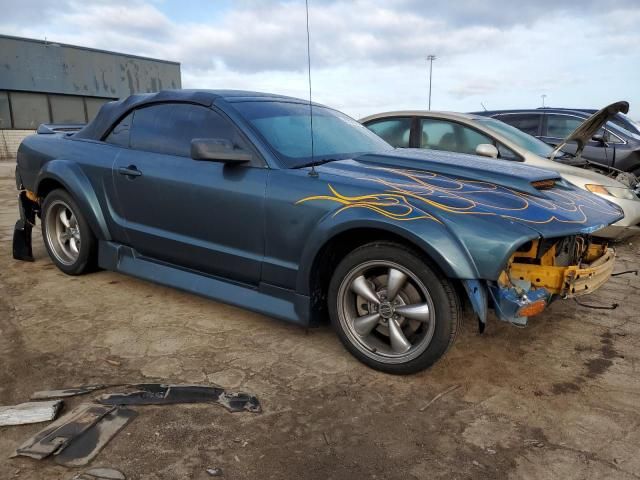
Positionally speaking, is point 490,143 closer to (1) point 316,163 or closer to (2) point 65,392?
(1) point 316,163

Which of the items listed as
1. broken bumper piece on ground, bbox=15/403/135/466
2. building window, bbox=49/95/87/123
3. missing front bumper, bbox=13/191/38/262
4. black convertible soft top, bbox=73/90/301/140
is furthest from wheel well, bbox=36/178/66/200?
building window, bbox=49/95/87/123

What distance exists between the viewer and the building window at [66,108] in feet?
69.5

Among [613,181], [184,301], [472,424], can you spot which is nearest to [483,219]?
[472,424]

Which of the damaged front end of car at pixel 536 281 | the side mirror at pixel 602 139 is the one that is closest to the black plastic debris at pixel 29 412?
the damaged front end of car at pixel 536 281

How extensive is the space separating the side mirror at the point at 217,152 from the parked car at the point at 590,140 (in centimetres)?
571

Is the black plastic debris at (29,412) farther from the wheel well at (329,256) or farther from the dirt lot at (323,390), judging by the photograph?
the wheel well at (329,256)

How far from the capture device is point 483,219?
99.0 inches

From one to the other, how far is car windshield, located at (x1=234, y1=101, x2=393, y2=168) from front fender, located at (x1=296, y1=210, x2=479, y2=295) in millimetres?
540

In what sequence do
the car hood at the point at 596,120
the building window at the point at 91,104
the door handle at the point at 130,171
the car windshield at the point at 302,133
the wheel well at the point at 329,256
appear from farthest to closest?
the building window at the point at 91,104
the car hood at the point at 596,120
the door handle at the point at 130,171
the car windshield at the point at 302,133
the wheel well at the point at 329,256

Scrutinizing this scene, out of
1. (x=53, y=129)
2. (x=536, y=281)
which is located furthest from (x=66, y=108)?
(x=536, y=281)

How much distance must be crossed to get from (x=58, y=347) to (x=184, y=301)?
3.25 ft

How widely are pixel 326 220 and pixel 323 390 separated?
3.00 feet

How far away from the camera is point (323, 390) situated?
8.75 ft

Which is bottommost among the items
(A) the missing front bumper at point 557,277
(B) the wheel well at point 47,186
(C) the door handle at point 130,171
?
(A) the missing front bumper at point 557,277
